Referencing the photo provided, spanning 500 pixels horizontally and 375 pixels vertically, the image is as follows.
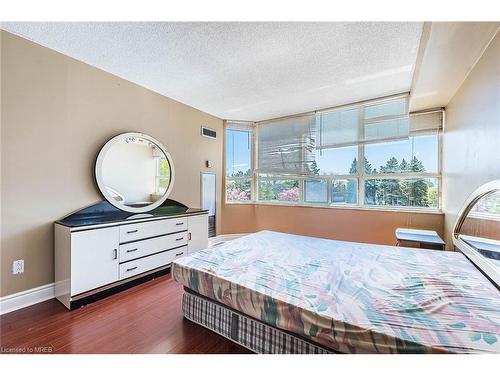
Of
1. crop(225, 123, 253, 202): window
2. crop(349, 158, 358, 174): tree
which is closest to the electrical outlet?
crop(225, 123, 253, 202): window

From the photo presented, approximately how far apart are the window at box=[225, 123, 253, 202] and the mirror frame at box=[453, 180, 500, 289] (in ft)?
10.5

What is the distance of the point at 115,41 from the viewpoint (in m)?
2.05

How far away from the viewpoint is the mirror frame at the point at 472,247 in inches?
58.4

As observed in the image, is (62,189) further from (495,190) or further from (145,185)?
(495,190)

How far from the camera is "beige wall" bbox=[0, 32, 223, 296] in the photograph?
6.45ft

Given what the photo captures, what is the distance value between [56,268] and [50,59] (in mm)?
2122

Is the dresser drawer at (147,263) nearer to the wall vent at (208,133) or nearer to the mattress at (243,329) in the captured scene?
the mattress at (243,329)

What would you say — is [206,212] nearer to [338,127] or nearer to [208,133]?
[208,133]

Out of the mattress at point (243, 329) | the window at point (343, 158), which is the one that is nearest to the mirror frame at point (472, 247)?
the window at point (343, 158)

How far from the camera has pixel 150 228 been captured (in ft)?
8.66

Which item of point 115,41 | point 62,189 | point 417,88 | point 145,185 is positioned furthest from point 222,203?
point 417,88

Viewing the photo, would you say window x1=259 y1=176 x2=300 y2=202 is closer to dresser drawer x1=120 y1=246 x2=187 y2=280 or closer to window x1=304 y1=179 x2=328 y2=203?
window x1=304 y1=179 x2=328 y2=203

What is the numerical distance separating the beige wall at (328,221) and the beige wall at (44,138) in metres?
2.53

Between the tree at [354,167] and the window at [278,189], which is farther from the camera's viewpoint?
the window at [278,189]
